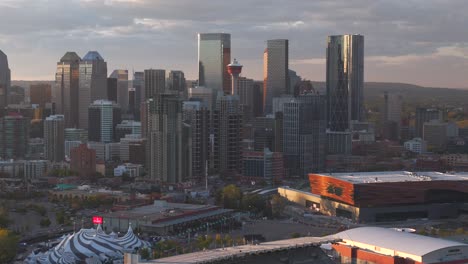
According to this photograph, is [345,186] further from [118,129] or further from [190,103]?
[118,129]

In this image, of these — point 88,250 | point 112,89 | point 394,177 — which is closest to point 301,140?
point 394,177

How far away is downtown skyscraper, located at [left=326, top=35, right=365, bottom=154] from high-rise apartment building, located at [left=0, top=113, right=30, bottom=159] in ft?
115

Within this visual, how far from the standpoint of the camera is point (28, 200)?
145ft

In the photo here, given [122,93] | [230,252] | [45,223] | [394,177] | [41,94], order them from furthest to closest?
[122,93] < [41,94] < [394,177] < [45,223] < [230,252]

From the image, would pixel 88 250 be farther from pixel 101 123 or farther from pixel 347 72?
pixel 347 72

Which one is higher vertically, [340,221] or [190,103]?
[190,103]

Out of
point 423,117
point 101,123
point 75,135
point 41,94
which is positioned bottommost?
point 75,135

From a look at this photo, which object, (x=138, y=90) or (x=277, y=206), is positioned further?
(x=138, y=90)

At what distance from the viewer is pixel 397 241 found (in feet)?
69.4

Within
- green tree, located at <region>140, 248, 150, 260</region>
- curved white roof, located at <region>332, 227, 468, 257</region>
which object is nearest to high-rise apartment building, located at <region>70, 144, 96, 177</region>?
green tree, located at <region>140, 248, 150, 260</region>

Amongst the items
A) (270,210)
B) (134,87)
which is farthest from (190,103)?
(134,87)

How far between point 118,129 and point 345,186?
1903 inches

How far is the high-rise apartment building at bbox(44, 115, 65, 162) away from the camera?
215 feet

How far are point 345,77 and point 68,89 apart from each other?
3278 cm
